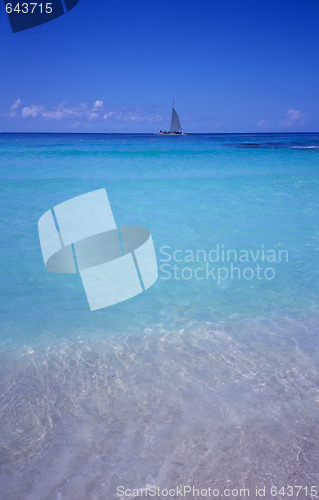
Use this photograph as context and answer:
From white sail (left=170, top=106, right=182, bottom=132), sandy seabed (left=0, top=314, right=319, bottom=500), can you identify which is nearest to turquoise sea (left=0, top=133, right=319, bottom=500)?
sandy seabed (left=0, top=314, right=319, bottom=500)

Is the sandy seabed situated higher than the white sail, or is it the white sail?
the sandy seabed

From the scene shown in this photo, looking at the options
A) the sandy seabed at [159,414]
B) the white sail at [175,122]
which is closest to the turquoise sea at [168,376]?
the sandy seabed at [159,414]

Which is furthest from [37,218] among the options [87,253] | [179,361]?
[179,361]

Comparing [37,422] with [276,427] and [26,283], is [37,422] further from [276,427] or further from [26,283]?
[26,283]

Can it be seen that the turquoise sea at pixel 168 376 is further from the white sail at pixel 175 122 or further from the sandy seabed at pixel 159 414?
the white sail at pixel 175 122

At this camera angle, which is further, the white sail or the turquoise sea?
the white sail

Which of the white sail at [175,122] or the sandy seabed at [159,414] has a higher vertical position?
the sandy seabed at [159,414]

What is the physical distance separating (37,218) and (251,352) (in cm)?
599

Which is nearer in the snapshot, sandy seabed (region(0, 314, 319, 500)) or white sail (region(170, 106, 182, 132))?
sandy seabed (region(0, 314, 319, 500))

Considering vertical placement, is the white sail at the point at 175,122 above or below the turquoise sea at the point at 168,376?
below

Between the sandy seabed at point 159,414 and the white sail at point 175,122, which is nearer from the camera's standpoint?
the sandy seabed at point 159,414

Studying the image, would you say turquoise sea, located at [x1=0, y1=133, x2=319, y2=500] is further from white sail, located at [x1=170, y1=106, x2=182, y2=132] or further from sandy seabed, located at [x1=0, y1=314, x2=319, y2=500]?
white sail, located at [x1=170, y1=106, x2=182, y2=132]

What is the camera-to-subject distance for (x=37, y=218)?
293 inches

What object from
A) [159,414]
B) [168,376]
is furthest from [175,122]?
[159,414]
